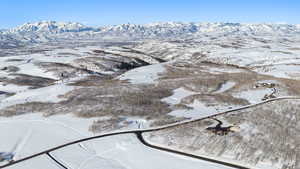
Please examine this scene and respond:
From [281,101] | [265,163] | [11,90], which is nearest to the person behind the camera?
[265,163]

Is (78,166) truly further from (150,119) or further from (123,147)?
(150,119)

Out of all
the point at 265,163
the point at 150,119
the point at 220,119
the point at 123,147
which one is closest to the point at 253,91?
the point at 220,119

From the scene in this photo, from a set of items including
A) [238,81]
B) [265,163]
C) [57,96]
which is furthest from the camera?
[238,81]

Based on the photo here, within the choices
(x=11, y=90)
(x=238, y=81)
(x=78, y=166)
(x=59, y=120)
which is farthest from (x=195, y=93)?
(x=11, y=90)

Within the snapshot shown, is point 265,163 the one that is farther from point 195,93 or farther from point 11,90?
Answer: point 11,90

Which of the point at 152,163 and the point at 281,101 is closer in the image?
the point at 152,163

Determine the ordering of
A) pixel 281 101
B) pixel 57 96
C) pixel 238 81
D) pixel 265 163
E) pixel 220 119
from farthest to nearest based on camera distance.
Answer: pixel 238 81 < pixel 57 96 < pixel 281 101 < pixel 220 119 < pixel 265 163

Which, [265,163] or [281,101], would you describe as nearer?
[265,163]

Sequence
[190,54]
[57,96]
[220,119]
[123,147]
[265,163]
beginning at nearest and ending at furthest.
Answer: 1. [265,163]
2. [123,147]
3. [220,119]
4. [57,96]
5. [190,54]
